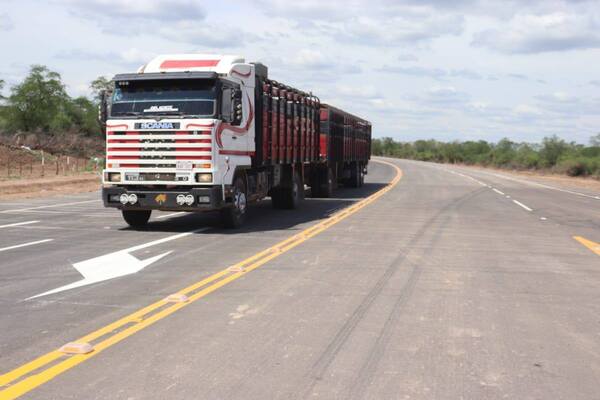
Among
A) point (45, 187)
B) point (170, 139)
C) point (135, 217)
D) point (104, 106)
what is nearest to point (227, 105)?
point (170, 139)

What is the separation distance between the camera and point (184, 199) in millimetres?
13133

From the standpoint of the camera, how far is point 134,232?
13.5m

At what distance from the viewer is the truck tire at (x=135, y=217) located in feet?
47.0

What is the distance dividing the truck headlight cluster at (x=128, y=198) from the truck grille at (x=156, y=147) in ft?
1.87

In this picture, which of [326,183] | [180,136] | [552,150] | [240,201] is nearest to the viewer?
[180,136]

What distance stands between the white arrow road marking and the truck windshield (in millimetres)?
3253

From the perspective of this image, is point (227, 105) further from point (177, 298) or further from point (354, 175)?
point (354, 175)

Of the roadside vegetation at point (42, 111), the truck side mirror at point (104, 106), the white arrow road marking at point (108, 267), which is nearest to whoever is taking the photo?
the white arrow road marking at point (108, 267)

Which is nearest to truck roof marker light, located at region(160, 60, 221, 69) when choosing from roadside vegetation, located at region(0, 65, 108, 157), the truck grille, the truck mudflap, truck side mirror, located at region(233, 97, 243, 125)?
truck side mirror, located at region(233, 97, 243, 125)

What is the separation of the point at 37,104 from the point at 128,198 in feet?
159

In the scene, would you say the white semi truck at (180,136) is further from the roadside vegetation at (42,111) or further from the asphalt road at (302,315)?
the roadside vegetation at (42,111)

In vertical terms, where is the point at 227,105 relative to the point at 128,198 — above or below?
above

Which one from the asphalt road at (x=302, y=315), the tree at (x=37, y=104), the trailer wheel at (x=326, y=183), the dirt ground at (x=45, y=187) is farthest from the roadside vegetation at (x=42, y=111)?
the asphalt road at (x=302, y=315)

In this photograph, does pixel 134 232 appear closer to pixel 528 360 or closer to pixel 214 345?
pixel 214 345
